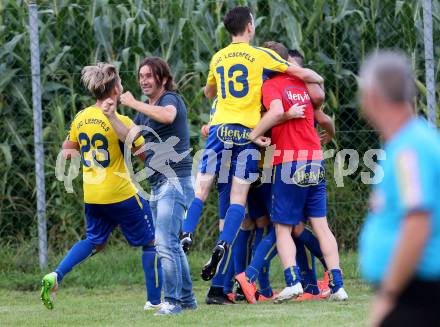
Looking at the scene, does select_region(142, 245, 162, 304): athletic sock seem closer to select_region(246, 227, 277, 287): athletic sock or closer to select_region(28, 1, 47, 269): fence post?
select_region(246, 227, 277, 287): athletic sock

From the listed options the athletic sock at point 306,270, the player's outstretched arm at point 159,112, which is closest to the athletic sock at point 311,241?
the athletic sock at point 306,270

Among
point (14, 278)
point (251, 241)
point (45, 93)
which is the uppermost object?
point (45, 93)

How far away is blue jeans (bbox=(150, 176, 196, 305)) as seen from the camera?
6.75 m

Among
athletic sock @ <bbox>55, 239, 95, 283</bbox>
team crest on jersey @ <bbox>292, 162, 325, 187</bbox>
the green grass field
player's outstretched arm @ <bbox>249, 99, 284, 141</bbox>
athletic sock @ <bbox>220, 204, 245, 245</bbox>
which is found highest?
player's outstretched arm @ <bbox>249, 99, 284, 141</bbox>

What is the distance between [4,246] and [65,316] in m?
3.12

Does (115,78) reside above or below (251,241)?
above

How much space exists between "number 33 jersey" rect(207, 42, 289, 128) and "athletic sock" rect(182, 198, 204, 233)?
591 millimetres

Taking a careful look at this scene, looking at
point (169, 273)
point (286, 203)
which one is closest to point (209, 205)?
point (286, 203)

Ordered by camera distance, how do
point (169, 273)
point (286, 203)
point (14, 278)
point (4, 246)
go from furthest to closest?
point (4, 246) < point (14, 278) < point (286, 203) < point (169, 273)

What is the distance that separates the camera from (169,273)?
6.79m

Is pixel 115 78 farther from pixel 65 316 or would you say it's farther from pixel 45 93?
pixel 45 93

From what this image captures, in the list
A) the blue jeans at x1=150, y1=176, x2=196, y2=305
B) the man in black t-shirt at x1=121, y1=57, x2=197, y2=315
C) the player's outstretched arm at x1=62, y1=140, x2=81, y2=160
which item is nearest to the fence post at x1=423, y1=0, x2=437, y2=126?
the man in black t-shirt at x1=121, y1=57, x2=197, y2=315

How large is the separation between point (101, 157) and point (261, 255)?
150 cm

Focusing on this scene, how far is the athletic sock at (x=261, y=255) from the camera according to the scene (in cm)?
751
